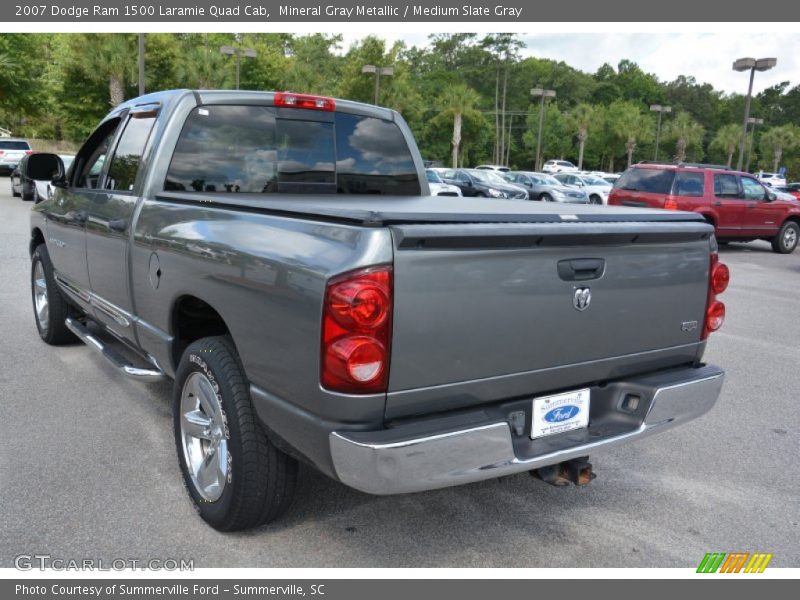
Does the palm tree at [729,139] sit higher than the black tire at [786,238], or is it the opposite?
the palm tree at [729,139]

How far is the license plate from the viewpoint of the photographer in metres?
2.83

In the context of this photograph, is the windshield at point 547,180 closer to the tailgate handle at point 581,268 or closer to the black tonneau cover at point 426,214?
the black tonneau cover at point 426,214

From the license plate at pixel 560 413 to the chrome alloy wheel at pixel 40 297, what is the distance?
4.65 meters

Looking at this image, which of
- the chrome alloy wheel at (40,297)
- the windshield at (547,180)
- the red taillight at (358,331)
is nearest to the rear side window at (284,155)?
the red taillight at (358,331)

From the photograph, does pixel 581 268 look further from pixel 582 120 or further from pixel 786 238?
pixel 582 120

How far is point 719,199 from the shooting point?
15.3 meters

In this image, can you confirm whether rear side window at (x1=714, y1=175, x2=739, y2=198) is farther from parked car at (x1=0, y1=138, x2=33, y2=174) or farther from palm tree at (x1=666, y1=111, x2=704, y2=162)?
palm tree at (x1=666, y1=111, x2=704, y2=162)

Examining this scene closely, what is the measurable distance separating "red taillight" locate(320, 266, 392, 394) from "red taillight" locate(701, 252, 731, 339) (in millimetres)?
1817

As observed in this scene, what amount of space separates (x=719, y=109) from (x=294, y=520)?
131 meters

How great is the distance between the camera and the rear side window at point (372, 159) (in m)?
4.57

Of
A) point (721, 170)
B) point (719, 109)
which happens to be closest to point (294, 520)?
point (721, 170)

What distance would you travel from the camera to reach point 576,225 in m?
2.82

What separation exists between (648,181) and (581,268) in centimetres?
1297

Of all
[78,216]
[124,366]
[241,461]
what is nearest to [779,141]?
[78,216]
